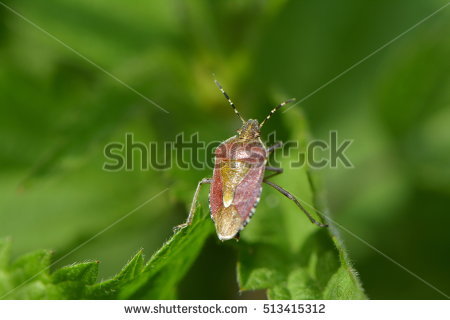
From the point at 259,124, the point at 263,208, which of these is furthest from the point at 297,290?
the point at 259,124

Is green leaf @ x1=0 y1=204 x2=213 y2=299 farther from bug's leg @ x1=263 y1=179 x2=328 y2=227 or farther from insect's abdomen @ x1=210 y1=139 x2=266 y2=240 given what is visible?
bug's leg @ x1=263 y1=179 x2=328 y2=227

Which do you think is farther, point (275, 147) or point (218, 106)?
point (218, 106)

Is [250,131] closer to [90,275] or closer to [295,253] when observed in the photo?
[295,253]

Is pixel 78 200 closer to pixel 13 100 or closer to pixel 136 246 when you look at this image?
pixel 136 246

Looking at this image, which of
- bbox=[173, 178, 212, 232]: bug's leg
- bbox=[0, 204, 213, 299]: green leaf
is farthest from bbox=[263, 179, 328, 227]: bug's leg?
bbox=[0, 204, 213, 299]: green leaf

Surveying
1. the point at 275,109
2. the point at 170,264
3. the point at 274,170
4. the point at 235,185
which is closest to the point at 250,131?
the point at 275,109
